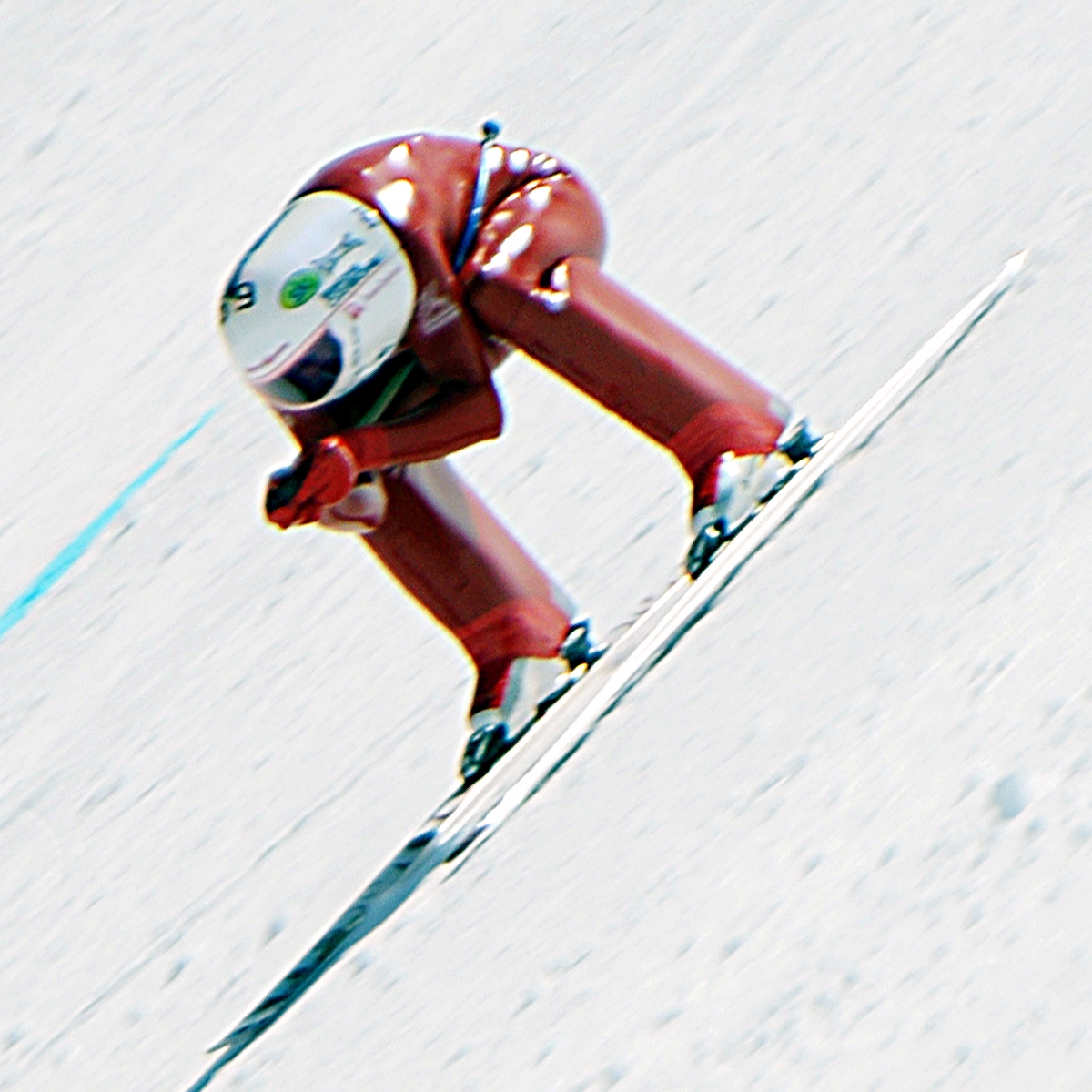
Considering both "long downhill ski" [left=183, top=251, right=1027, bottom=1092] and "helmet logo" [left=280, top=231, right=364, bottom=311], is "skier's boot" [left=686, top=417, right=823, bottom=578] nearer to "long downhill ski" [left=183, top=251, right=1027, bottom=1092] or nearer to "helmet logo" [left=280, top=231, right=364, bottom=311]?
"long downhill ski" [left=183, top=251, right=1027, bottom=1092]

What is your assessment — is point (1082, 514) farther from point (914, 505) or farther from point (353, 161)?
point (353, 161)

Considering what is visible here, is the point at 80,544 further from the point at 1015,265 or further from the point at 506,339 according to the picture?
the point at 1015,265

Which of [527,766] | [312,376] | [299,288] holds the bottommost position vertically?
[527,766]

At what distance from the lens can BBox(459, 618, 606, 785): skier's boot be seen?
3758 mm

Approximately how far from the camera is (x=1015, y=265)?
4.60 meters

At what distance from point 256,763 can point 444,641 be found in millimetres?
412

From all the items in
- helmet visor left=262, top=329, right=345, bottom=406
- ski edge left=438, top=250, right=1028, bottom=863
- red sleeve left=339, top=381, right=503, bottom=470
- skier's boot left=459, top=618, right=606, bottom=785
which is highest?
helmet visor left=262, top=329, right=345, bottom=406

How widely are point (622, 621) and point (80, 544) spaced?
68.2 inches

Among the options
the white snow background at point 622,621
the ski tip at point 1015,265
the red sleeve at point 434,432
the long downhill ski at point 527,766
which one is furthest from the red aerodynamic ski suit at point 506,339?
the ski tip at point 1015,265

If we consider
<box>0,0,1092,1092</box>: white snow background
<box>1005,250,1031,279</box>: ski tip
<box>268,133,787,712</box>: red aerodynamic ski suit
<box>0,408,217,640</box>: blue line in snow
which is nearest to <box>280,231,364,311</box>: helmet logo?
<box>268,133,787,712</box>: red aerodynamic ski suit

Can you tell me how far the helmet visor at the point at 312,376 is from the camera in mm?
3553

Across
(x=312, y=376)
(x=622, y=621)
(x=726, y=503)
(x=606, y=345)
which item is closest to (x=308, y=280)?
(x=312, y=376)

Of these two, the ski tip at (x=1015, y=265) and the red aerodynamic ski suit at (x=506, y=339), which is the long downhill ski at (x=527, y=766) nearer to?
the red aerodynamic ski suit at (x=506, y=339)

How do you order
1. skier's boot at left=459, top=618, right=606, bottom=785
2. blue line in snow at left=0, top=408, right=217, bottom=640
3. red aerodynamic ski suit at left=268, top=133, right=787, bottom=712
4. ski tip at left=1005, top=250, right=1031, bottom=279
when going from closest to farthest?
1. red aerodynamic ski suit at left=268, top=133, right=787, bottom=712
2. skier's boot at left=459, top=618, right=606, bottom=785
3. ski tip at left=1005, top=250, right=1031, bottom=279
4. blue line in snow at left=0, top=408, right=217, bottom=640
